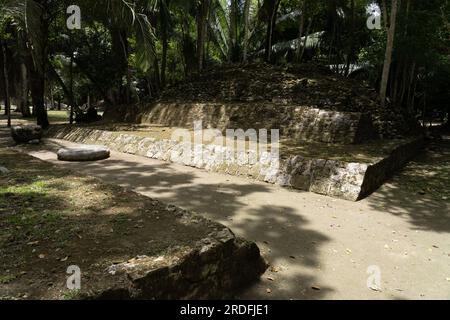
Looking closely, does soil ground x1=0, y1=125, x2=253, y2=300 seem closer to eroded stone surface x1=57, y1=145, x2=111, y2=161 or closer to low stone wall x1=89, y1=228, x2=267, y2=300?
low stone wall x1=89, y1=228, x2=267, y2=300

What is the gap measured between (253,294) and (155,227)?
3.78ft

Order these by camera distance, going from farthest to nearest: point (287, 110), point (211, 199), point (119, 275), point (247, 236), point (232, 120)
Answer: point (232, 120) → point (287, 110) → point (211, 199) → point (247, 236) → point (119, 275)

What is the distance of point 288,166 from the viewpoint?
22.9 feet

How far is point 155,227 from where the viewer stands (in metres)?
3.51

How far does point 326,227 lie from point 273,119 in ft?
17.6

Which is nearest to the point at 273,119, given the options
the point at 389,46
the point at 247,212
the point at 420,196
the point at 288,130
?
the point at 288,130

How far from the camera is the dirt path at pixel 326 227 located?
3.68 meters

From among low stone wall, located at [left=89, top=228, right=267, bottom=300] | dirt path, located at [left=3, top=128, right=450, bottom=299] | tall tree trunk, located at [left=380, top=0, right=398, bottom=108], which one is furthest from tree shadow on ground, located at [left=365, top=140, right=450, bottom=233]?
low stone wall, located at [left=89, top=228, right=267, bottom=300]

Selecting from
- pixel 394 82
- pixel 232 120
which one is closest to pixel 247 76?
pixel 232 120

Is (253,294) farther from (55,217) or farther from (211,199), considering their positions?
(211,199)

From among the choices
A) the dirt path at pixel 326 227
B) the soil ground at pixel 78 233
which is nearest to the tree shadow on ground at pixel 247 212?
the dirt path at pixel 326 227

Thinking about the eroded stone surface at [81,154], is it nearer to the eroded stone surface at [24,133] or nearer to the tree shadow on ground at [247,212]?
the tree shadow on ground at [247,212]

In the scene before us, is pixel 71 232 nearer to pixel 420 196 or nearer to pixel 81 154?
pixel 81 154

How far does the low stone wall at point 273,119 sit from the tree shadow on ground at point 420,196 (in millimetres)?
1481
